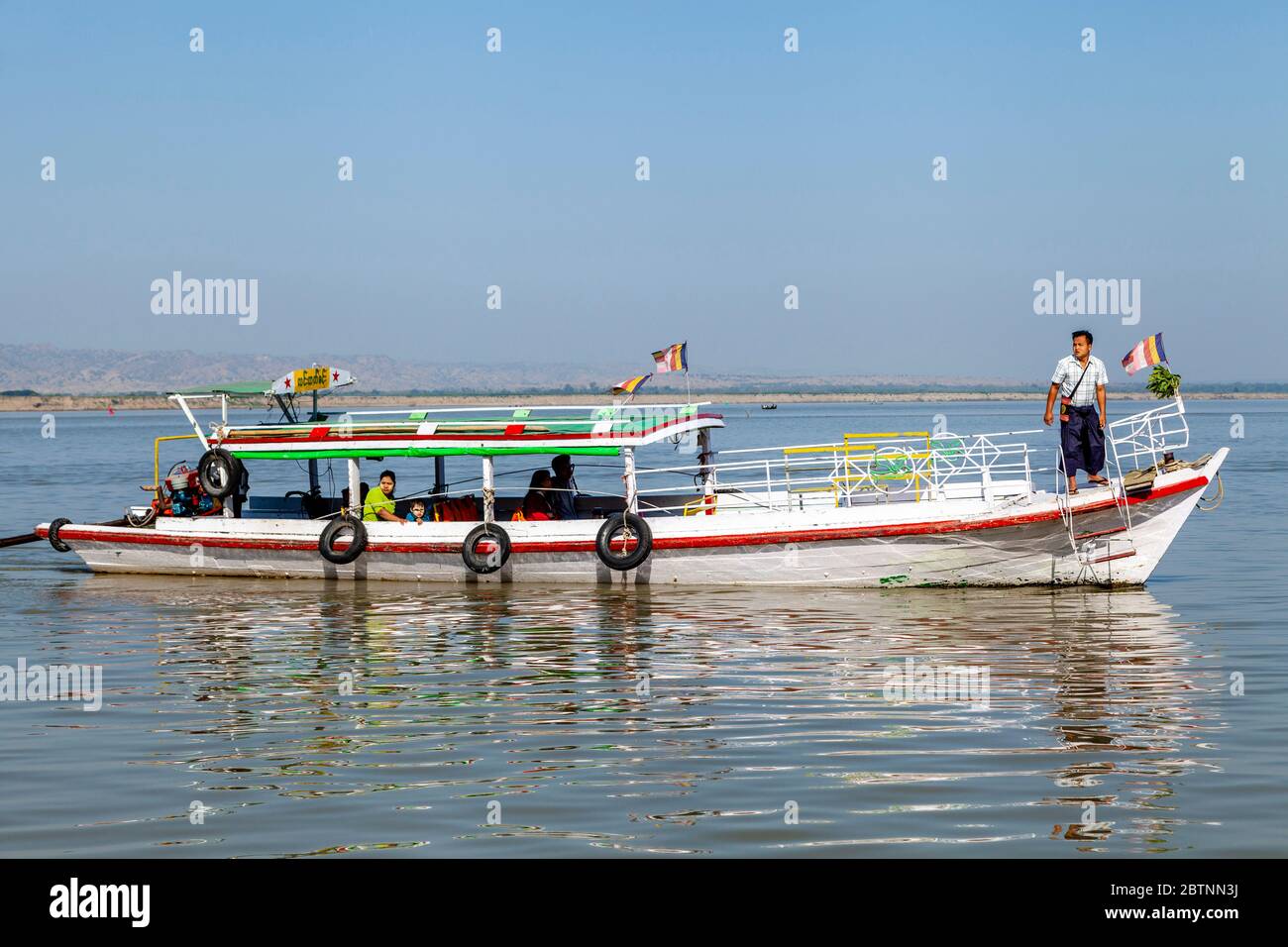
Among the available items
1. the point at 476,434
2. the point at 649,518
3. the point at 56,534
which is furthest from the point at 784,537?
the point at 56,534

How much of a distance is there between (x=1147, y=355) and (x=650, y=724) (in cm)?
923

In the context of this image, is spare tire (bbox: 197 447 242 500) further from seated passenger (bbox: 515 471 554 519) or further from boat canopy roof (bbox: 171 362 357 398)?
seated passenger (bbox: 515 471 554 519)

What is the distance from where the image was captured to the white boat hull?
1917 cm

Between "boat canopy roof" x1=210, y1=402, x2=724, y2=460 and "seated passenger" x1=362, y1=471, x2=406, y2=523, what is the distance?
648mm

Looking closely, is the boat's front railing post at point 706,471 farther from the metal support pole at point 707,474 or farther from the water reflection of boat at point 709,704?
the water reflection of boat at point 709,704

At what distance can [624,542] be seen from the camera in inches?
808

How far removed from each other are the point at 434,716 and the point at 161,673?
419 centimetres

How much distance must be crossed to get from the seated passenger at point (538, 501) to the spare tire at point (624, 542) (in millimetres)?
1602

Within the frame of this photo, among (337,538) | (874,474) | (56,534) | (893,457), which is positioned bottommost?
(337,538)
